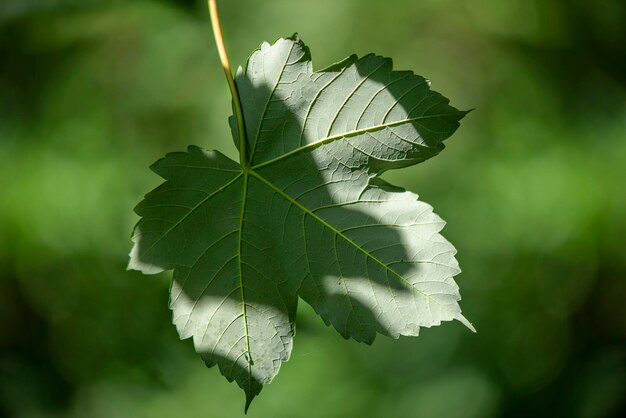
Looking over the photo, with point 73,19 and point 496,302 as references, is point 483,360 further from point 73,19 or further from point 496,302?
point 73,19

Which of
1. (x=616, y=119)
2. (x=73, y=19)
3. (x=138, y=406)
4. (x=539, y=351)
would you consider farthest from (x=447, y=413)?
(x=73, y=19)

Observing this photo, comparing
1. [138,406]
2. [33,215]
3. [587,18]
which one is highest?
[587,18]

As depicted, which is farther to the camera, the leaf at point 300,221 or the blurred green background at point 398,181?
the blurred green background at point 398,181

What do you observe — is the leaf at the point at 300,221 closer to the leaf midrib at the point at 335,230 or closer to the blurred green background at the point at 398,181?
the leaf midrib at the point at 335,230

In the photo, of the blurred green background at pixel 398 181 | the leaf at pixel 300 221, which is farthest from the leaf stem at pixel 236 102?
the blurred green background at pixel 398 181

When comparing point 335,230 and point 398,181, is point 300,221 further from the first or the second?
point 398,181
